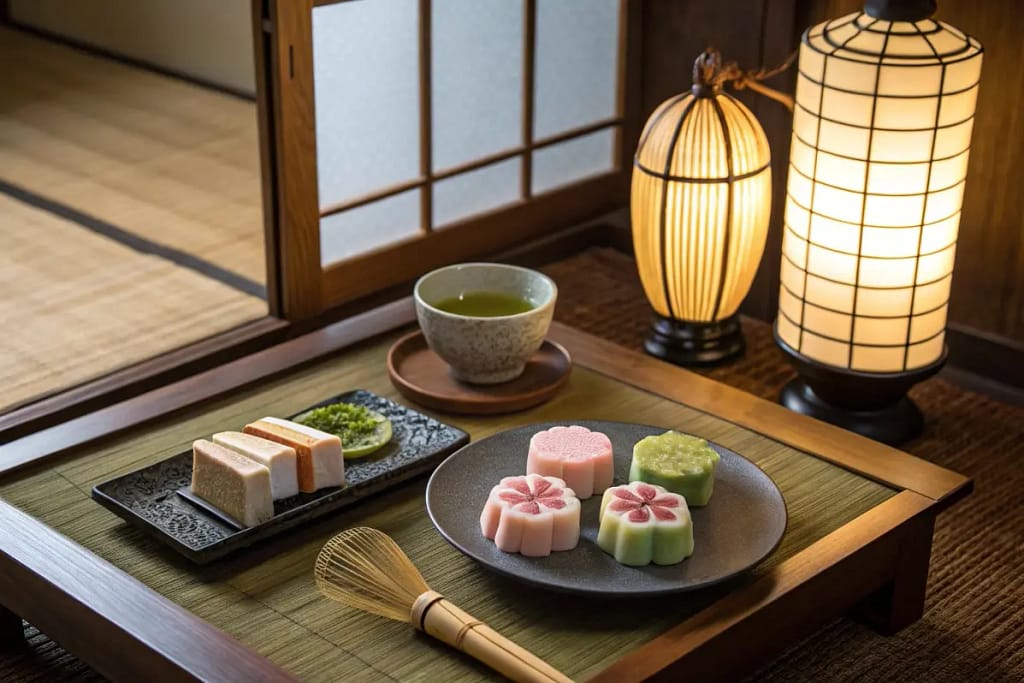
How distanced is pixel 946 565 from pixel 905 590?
28 centimetres

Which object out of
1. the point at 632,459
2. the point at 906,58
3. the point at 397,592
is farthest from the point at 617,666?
the point at 906,58

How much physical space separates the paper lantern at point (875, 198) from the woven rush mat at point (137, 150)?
1.28m

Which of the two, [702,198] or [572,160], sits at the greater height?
[702,198]

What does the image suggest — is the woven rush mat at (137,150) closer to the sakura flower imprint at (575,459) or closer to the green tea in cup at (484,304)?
the green tea in cup at (484,304)

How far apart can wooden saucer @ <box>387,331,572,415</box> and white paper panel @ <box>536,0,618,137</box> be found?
117cm

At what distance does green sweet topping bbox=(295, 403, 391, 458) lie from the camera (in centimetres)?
204

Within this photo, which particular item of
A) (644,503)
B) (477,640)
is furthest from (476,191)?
(477,640)

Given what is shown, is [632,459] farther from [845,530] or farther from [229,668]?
[229,668]

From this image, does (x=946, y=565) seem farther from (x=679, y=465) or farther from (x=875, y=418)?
(x=679, y=465)

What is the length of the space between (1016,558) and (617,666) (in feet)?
3.35

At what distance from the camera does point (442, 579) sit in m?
1.79

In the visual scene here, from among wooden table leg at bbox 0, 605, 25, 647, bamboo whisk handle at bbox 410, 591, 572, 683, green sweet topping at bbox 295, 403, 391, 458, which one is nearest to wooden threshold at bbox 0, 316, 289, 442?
wooden table leg at bbox 0, 605, 25, 647

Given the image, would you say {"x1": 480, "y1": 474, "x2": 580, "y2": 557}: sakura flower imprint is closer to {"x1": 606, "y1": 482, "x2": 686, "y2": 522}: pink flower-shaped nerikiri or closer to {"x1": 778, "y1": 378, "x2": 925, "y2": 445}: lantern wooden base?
{"x1": 606, "y1": 482, "x2": 686, "y2": 522}: pink flower-shaped nerikiri

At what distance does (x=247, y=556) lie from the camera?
5.99 feet
